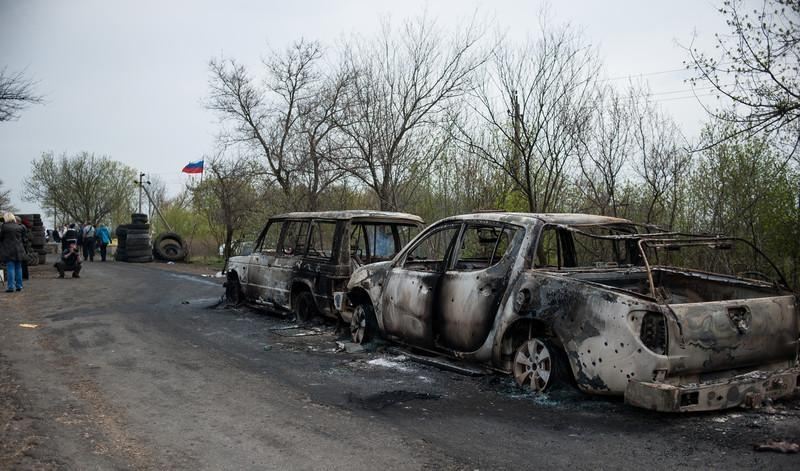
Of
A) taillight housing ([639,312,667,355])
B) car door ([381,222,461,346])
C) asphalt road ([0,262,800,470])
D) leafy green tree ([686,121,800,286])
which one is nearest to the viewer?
asphalt road ([0,262,800,470])

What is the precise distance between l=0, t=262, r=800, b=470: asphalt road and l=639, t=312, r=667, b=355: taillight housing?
58 centimetres

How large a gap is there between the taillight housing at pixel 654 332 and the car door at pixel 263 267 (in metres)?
6.72

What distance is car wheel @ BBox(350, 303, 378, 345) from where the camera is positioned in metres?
7.98

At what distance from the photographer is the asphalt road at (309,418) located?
416cm

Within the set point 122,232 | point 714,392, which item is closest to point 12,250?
point 714,392

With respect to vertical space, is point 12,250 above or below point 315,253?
below

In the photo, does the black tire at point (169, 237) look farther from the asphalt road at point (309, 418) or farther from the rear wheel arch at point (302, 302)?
the asphalt road at point (309, 418)

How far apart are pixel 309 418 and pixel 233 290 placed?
722 cm

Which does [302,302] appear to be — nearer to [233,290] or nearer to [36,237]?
[233,290]

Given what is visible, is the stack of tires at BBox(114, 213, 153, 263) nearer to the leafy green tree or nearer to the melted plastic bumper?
the leafy green tree

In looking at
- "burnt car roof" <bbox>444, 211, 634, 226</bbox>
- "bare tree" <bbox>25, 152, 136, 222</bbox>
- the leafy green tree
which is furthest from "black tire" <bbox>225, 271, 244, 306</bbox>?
"bare tree" <bbox>25, 152, 136, 222</bbox>

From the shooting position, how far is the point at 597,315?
5125 mm

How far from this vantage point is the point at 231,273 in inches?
467

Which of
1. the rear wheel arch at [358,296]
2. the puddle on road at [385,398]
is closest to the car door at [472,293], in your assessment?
the puddle on road at [385,398]
